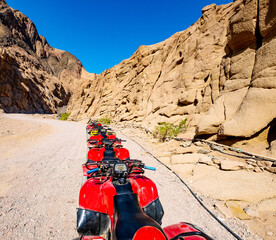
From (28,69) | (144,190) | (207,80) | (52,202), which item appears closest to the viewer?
(144,190)

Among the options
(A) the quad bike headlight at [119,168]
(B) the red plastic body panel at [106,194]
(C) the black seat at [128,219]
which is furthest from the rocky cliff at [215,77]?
(C) the black seat at [128,219]

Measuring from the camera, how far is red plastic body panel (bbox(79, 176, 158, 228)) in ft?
6.82

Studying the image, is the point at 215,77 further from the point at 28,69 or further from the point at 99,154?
the point at 28,69

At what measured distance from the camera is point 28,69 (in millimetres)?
59375

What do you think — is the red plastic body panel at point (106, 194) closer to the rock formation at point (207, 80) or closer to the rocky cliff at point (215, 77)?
the rock formation at point (207, 80)

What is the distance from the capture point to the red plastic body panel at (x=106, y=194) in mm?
2078

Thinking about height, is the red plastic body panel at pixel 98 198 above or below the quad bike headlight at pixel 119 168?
below

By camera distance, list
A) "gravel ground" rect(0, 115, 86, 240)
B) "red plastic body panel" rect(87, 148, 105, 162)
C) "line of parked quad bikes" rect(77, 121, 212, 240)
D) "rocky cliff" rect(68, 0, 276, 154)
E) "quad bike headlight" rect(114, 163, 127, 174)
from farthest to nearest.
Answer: "rocky cliff" rect(68, 0, 276, 154)
"red plastic body panel" rect(87, 148, 105, 162)
"gravel ground" rect(0, 115, 86, 240)
"quad bike headlight" rect(114, 163, 127, 174)
"line of parked quad bikes" rect(77, 121, 212, 240)

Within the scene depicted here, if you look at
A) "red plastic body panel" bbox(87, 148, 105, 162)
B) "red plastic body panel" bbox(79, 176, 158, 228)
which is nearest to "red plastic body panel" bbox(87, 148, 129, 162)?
"red plastic body panel" bbox(87, 148, 105, 162)

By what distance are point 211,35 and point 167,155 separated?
577 inches

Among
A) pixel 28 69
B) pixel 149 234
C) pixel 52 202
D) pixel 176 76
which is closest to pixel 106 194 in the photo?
pixel 149 234

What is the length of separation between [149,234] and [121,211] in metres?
0.50

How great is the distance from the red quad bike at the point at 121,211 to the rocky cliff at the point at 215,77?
632 cm

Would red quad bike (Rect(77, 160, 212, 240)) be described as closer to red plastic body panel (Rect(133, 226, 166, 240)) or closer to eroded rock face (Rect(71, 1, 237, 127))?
red plastic body panel (Rect(133, 226, 166, 240))
